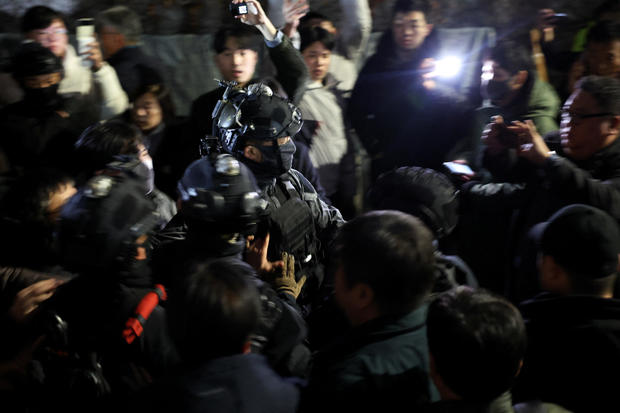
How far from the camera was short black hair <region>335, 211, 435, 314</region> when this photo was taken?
1.80 metres

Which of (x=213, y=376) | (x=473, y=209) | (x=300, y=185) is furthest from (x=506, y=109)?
(x=213, y=376)

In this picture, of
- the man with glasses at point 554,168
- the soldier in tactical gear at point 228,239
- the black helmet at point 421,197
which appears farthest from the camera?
the man with glasses at point 554,168

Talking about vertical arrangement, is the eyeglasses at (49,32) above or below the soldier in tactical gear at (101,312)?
above

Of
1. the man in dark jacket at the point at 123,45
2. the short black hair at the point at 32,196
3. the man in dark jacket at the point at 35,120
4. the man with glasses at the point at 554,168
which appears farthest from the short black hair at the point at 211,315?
the man in dark jacket at the point at 123,45

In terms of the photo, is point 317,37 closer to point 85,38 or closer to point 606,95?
point 85,38

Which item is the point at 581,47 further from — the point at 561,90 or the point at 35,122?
the point at 35,122

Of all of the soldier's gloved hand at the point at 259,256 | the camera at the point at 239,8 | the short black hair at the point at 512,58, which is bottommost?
the soldier's gloved hand at the point at 259,256

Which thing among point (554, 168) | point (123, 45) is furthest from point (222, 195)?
point (123, 45)

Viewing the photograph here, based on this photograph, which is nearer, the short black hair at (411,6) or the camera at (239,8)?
the camera at (239,8)

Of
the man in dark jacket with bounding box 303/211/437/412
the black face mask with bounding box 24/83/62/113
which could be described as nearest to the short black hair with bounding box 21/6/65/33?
the black face mask with bounding box 24/83/62/113

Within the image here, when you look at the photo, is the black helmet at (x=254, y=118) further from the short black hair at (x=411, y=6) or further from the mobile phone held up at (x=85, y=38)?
the short black hair at (x=411, y=6)

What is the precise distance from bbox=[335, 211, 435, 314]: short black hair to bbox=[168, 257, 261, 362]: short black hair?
1.17 feet

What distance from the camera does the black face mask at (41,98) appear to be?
148 inches

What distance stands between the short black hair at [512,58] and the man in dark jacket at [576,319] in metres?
2.00
